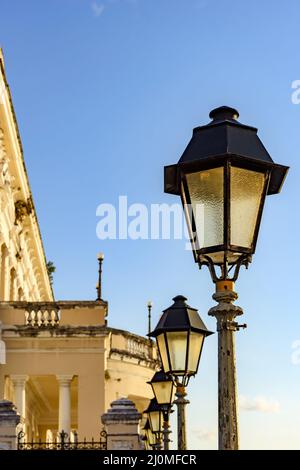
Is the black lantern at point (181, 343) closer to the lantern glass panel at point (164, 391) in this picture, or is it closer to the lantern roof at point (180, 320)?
the lantern roof at point (180, 320)

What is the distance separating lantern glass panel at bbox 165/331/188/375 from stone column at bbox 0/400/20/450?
12.4 ft

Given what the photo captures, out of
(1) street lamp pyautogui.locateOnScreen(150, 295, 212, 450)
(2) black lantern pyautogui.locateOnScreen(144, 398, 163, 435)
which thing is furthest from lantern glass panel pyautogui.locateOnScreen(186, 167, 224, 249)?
(2) black lantern pyautogui.locateOnScreen(144, 398, 163, 435)

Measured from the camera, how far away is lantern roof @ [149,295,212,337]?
1013 centimetres

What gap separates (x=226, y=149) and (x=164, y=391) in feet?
25.3

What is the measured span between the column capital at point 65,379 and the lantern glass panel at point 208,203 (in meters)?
18.5

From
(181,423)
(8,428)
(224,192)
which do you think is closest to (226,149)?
(224,192)

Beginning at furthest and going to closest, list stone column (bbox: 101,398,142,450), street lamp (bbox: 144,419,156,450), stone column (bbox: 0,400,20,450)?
street lamp (bbox: 144,419,156,450), stone column (bbox: 101,398,142,450), stone column (bbox: 0,400,20,450)

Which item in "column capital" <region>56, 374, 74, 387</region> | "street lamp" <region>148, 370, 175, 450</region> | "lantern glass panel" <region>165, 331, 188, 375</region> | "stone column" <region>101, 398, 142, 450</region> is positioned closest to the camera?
"lantern glass panel" <region>165, 331, 188, 375</region>

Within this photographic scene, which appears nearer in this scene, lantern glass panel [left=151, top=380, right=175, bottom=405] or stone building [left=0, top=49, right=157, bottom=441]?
lantern glass panel [left=151, top=380, right=175, bottom=405]

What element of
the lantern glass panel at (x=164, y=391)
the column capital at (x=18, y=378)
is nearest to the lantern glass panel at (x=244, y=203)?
the lantern glass panel at (x=164, y=391)

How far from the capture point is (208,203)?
5.24 metres

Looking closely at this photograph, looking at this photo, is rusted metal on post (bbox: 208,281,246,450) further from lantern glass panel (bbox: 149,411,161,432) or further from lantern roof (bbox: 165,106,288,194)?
lantern glass panel (bbox: 149,411,161,432)

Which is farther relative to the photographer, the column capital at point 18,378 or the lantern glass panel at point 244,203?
the column capital at point 18,378

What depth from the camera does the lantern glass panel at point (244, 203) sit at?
17.0 feet
